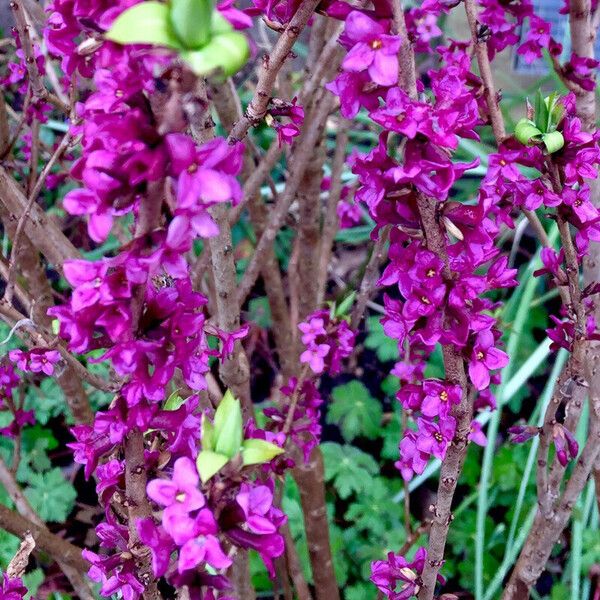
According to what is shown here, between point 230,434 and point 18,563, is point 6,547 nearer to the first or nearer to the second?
point 18,563

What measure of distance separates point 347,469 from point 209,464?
1.48 meters

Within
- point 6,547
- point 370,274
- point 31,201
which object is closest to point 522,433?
point 370,274

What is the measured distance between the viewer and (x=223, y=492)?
521 mm

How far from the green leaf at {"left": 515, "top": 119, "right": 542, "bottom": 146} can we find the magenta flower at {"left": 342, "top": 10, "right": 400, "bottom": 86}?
11.0 inches

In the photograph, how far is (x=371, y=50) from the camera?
513 mm

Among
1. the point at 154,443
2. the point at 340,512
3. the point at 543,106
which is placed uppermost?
the point at 543,106

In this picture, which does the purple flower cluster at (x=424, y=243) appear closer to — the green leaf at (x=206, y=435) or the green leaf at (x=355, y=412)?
the green leaf at (x=206, y=435)

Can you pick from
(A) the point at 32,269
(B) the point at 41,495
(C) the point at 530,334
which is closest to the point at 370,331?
(C) the point at 530,334

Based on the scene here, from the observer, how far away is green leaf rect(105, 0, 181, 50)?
0.39m

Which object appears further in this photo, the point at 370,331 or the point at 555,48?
the point at 370,331

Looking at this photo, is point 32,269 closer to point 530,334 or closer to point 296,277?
point 296,277

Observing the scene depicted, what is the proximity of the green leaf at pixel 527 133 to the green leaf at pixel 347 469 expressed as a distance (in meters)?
1.29

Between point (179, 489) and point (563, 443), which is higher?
point (179, 489)

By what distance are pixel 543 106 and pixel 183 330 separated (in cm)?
47
